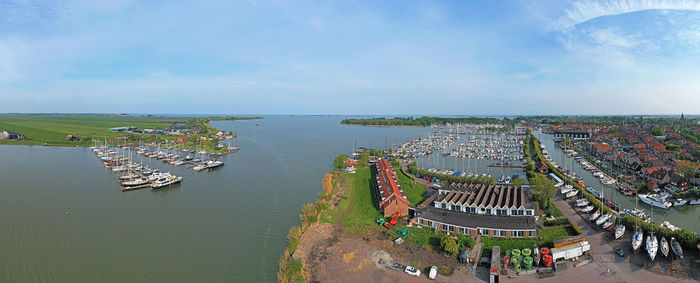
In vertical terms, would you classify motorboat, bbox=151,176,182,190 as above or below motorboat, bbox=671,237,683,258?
below

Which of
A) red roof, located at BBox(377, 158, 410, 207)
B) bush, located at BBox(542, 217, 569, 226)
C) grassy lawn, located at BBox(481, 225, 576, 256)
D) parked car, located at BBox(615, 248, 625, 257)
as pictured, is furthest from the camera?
red roof, located at BBox(377, 158, 410, 207)

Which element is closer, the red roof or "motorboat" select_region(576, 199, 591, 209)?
the red roof

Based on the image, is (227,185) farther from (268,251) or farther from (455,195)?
(455,195)

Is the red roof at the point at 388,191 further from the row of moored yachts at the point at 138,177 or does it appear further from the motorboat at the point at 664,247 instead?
the row of moored yachts at the point at 138,177

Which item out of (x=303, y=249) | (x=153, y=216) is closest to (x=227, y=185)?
(x=153, y=216)

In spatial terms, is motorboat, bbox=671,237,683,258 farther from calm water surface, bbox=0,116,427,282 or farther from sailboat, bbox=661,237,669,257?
calm water surface, bbox=0,116,427,282

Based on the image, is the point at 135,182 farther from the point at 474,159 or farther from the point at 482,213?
the point at 474,159

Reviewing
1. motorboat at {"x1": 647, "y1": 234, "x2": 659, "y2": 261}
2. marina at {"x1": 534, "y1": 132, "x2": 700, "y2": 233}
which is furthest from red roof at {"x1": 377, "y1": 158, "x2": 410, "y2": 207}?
marina at {"x1": 534, "y1": 132, "x2": 700, "y2": 233}
